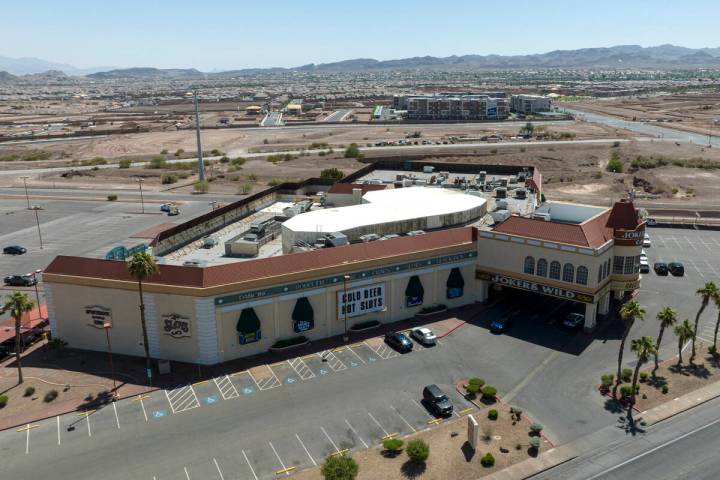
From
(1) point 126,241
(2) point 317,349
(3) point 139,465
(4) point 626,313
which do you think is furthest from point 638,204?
(3) point 139,465

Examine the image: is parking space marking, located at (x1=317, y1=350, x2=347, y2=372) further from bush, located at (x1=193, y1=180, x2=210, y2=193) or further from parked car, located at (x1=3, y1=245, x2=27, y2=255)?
bush, located at (x1=193, y1=180, x2=210, y2=193)

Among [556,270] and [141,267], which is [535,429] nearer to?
[556,270]

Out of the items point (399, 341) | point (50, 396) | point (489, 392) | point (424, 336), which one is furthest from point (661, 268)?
point (50, 396)

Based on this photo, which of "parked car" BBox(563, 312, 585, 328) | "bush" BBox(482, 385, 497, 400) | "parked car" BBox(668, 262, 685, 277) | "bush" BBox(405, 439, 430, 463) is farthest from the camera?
"parked car" BBox(668, 262, 685, 277)

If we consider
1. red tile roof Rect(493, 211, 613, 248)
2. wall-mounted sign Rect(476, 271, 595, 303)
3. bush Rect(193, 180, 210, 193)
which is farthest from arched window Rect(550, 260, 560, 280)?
bush Rect(193, 180, 210, 193)

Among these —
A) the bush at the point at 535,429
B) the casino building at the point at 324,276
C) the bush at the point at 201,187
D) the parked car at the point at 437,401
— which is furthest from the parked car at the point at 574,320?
the bush at the point at 201,187

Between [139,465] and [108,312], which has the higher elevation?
[108,312]

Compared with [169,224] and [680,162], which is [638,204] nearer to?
[680,162]
